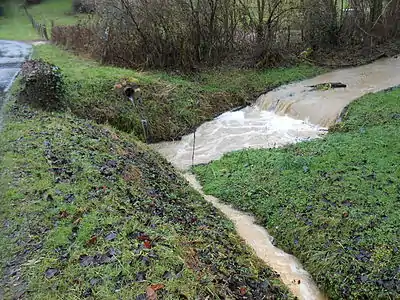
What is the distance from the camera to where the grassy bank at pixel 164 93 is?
45.6 ft

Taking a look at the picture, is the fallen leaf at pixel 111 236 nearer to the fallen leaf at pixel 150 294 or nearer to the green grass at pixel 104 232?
the green grass at pixel 104 232

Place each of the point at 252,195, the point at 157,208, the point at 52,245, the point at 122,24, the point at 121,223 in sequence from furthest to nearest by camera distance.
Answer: the point at 122,24
the point at 252,195
the point at 157,208
the point at 121,223
the point at 52,245

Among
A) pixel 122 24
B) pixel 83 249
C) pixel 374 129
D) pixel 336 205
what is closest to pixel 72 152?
A: pixel 83 249

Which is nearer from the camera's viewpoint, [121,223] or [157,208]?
[121,223]

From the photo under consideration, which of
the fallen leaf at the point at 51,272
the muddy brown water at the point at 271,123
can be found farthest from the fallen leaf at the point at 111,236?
the muddy brown water at the point at 271,123

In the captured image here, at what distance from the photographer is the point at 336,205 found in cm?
845

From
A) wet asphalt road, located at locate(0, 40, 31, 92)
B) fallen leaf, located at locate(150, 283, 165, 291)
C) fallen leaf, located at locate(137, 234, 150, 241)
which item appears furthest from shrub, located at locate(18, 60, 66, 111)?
fallen leaf, located at locate(150, 283, 165, 291)

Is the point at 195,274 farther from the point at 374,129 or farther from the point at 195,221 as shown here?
the point at 374,129

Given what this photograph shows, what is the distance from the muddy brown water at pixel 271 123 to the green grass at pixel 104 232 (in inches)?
62.2

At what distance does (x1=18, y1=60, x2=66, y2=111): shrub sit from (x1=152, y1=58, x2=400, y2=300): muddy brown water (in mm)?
3366

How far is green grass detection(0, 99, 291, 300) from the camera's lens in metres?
5.18

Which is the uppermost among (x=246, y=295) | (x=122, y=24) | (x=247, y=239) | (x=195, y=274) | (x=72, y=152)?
(x=122, y=24)

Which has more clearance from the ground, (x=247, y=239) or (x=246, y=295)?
(x=246, y=295)

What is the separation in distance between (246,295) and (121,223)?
6.77 ft
